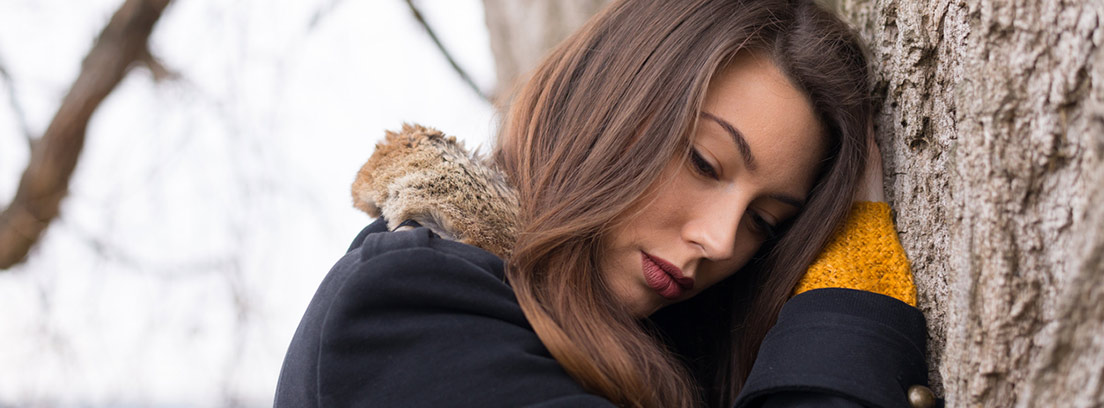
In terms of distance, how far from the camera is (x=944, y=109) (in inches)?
43.3

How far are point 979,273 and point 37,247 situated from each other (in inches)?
140

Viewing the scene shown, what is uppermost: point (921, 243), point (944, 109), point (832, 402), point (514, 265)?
point (944, 109)

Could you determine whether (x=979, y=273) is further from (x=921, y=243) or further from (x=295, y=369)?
(x=295, y=369)

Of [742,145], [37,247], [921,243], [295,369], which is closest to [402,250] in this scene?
[295,369]

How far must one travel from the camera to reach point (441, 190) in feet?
4.03

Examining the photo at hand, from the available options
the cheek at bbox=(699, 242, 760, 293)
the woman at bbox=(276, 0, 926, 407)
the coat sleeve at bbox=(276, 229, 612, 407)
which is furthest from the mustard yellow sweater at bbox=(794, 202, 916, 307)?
the coat sleeve at bbox=(276, 229, 612, 407)

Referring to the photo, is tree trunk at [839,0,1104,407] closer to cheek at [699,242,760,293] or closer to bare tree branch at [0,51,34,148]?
cheek at [699,242,760,293]

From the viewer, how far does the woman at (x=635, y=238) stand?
1024mm

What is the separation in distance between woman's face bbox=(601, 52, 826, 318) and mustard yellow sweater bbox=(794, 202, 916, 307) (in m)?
0.12

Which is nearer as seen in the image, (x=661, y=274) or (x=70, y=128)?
(x=661, y=274)

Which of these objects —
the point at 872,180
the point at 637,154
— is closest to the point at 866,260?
the point at 872,180

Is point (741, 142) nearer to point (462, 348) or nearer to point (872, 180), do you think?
point (872, 180)

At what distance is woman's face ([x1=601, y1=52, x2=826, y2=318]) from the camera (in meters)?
1.29

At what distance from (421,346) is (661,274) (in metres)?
0.49
